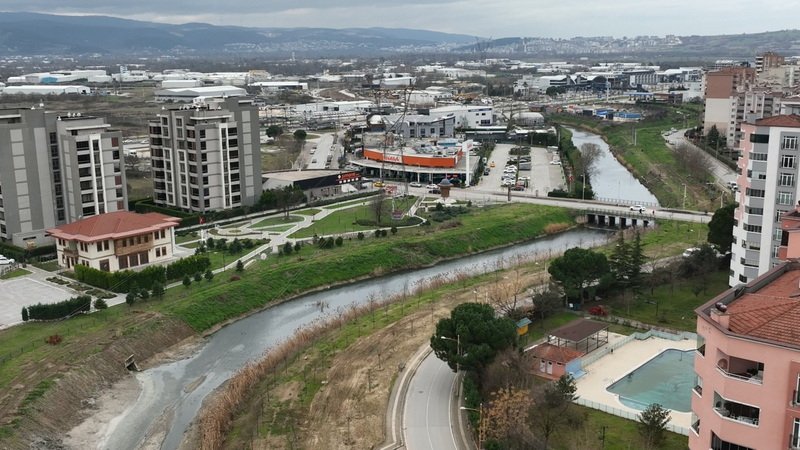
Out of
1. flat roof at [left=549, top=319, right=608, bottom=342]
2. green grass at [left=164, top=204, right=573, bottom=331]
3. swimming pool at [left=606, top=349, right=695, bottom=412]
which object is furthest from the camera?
green grass at [left=164, top=204, right=573, bottom=331]

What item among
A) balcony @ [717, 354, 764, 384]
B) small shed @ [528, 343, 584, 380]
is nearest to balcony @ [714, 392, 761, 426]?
balcony @ [717, 354, 764, 384]

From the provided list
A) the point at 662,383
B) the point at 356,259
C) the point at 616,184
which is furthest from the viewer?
the point at 616,184

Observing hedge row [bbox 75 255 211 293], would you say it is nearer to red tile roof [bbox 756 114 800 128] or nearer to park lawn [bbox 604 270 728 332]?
park lawn [bbox 604 270 728 332]

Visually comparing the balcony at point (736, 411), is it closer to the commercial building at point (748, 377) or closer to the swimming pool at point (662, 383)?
the commercial building at point (748, 377)

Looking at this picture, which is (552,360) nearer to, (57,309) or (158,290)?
(158,290)

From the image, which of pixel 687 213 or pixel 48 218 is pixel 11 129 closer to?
pixel 48 218

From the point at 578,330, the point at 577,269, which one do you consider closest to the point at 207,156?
the point at 577,269

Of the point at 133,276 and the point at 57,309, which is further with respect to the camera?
the point at 133,276
